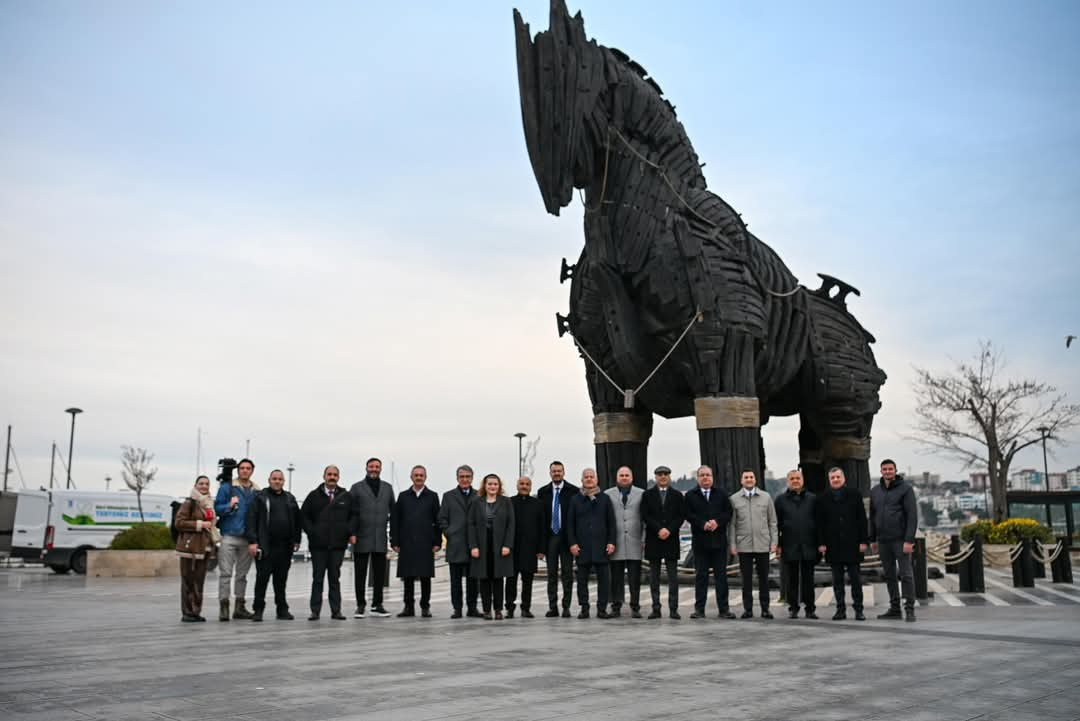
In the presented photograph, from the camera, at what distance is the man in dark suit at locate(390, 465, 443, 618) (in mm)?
11242

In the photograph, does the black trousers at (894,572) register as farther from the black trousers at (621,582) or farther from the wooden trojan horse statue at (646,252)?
the black trousers at (621,582)

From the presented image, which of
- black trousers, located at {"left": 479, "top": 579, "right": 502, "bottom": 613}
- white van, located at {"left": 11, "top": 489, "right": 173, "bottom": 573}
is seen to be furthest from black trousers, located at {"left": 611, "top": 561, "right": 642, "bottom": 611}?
white van, located at {"left": 11, "top": 489, "right": 173, "bottom": 573}

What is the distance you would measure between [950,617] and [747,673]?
5.11 m

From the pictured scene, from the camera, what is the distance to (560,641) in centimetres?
825

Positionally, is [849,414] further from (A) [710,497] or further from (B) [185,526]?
(B) [185,526]

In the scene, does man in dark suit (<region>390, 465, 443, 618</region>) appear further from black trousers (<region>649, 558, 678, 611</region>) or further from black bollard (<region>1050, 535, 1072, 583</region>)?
black bollard (<region>1050, 535, 1072, 583</region>)

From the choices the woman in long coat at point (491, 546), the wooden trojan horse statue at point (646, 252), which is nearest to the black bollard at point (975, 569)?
the wooden trojan horse statue at point (646, 252)

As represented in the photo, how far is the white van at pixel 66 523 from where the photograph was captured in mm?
26156

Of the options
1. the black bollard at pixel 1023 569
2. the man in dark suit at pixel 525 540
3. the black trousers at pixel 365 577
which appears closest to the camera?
the black trousers at pixel 365 577

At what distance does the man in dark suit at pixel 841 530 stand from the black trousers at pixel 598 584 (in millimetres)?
2402

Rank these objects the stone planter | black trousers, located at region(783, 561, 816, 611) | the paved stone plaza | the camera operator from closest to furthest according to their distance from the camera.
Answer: the paved stone plaza, black trousers, located at region(783, 561, 816, 611), the camera operator, the stone planter

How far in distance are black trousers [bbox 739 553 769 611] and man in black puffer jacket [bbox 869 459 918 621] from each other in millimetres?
1201

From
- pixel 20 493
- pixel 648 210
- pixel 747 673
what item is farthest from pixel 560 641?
pixel 20 493

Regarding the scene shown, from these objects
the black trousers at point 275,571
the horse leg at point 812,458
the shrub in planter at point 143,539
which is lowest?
the black trousers at point 275,571
